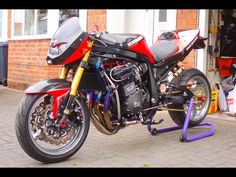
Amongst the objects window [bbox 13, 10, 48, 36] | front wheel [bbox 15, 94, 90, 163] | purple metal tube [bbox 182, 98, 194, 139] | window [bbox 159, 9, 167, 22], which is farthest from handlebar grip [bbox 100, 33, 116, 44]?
window [bbox 13, 10, 48, 36]

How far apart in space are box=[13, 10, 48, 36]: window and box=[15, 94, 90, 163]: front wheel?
610cm

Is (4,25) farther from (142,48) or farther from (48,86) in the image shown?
(48,86)

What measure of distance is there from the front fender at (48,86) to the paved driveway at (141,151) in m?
0.79

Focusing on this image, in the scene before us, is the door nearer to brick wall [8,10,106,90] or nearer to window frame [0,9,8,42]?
brick wall [8,10,106,90]

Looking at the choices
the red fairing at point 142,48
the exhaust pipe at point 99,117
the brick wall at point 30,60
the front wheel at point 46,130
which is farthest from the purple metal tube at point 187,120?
the brick wall at point 30,60

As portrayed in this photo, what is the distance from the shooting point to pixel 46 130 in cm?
433

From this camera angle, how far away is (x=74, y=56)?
4.36m

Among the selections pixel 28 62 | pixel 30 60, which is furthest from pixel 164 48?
pixel 28 62

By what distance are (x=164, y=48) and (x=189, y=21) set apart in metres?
2.02

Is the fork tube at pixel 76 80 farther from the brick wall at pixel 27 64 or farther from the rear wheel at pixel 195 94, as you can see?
the brick wall at pixel 27 64

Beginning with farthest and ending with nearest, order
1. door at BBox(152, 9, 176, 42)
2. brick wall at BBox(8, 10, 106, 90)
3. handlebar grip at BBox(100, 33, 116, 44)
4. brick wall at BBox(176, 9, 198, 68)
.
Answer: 1. brick wall at BBox(8, 10, 106, 90)
2. door at BBox(152, 9, 176, 42)
3. brick wall at BBox(176, 9, 198, 68)
4. handlebar grip at BBox(100, 33, 116, 44)

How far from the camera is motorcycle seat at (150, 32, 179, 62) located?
5.28 metres

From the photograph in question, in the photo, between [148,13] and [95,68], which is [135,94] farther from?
[148,13]


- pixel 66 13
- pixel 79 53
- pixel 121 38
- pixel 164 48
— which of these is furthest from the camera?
pixel 66 13
